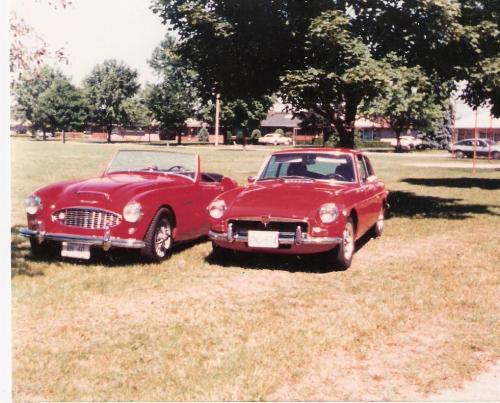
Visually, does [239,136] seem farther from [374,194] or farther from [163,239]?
[163,239]

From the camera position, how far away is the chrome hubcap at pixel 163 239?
22.9 feet

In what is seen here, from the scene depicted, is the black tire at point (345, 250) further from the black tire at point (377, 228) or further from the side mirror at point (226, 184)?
the side mirror at point (226, 184)

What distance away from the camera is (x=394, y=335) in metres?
4.70

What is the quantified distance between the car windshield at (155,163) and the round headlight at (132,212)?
60.4 inches

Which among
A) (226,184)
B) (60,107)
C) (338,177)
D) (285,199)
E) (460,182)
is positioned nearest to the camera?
(285,199)

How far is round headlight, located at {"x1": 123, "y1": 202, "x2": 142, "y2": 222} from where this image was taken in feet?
21.4

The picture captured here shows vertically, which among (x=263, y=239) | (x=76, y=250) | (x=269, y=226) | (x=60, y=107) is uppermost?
(x=60, y=107)

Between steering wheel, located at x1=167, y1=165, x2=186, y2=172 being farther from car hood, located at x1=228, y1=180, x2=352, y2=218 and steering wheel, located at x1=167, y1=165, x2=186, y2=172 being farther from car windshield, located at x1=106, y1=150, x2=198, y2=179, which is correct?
car hood, located at x1=228, y1=180, x2=352, y2=218

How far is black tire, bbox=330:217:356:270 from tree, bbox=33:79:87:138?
6778 cm

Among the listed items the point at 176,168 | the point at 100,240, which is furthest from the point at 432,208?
the point at 100,240

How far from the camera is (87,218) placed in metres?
6.61

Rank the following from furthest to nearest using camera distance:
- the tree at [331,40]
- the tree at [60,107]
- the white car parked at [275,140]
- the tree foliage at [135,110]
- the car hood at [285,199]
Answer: the white car parked at [275,140], the tree foliage at [135,110], the tree at [60,107], the tree at [331,40], the car hood at [285,199]

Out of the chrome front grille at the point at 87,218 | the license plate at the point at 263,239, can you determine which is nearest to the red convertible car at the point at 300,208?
the license plate at the point at 263,239

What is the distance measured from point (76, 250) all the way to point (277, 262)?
2656 mm
